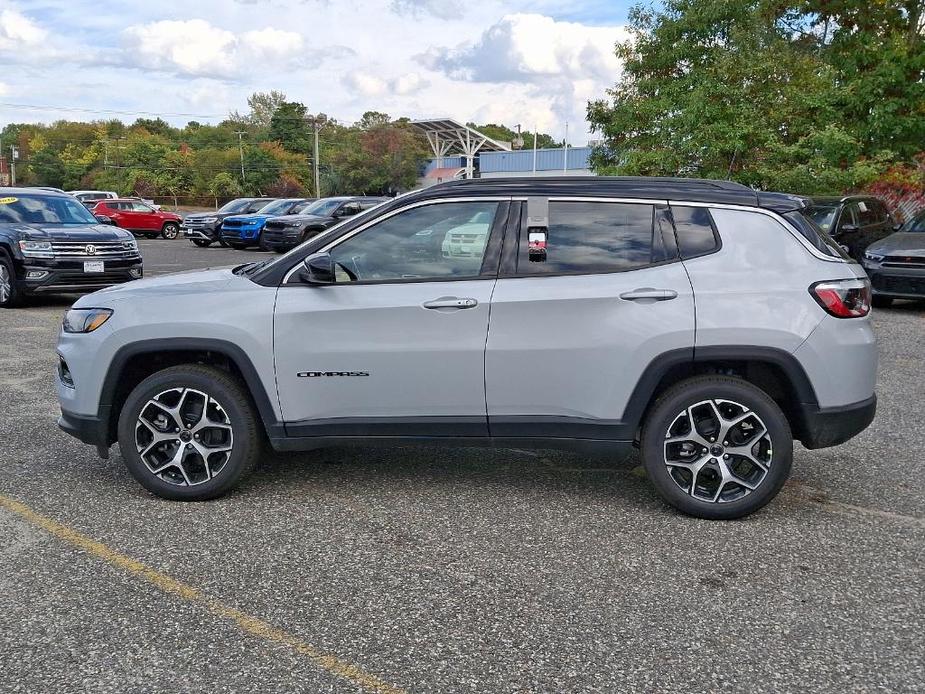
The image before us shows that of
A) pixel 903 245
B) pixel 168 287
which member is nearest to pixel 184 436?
pixel 168 287

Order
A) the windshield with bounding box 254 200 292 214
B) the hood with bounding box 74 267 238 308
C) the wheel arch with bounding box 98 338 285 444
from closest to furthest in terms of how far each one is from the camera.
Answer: the wheel arch with bounding box 98 338 285 444 → the hood with bounding box 74 267 238 308 → the windshield with bounding box 254 200 292 214

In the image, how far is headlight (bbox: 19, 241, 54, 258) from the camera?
1234cm

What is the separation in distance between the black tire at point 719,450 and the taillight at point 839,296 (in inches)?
21.4

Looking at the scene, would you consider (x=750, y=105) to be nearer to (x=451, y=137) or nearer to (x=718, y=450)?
(x=718, y=450)

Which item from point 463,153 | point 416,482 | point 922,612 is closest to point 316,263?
point 416,482

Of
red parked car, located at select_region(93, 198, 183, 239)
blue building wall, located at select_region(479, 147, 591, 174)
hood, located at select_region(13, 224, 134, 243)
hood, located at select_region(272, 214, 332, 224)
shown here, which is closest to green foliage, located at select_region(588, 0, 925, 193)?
hood, located at select_region(272, 214, 332, 224)

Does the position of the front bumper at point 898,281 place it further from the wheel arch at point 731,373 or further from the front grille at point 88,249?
the front grille at point 88,249

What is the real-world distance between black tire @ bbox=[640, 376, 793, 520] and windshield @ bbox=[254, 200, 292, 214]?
2439 cm

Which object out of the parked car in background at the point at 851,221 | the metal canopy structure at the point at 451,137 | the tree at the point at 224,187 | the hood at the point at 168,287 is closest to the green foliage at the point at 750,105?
the parked car in background at the point at 851,221

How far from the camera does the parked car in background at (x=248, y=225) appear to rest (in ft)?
87.0

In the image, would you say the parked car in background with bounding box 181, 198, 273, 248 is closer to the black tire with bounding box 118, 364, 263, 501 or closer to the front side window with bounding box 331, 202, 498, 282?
the black tire with bounding box 118, 364, 263, 501

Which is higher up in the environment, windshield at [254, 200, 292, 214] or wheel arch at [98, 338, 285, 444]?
windshield at [254, 200, 292, 214]

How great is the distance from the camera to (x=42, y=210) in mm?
13359

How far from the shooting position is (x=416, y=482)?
5.15 metres
